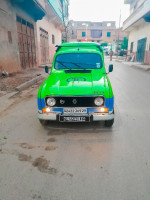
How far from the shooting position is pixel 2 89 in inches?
286

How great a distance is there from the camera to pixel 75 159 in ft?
9.20

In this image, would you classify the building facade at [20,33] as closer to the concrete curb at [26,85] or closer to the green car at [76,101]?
the concrete curb at [26,85]

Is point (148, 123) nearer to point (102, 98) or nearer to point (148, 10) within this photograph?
point (102, 98)

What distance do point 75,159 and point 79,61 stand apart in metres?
2.98

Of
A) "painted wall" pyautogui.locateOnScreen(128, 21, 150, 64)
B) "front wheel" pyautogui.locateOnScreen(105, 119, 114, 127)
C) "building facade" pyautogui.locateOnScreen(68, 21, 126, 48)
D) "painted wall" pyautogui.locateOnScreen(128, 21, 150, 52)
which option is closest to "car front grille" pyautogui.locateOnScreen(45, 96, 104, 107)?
"front wheel" pyautogui.locateOnScreen(105, 119, 114, 127)

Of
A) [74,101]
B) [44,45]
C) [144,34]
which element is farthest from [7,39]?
[144,34]

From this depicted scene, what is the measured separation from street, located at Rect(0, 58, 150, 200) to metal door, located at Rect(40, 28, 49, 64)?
15.5 metres

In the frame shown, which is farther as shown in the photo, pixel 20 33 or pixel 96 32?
pixel 96 32

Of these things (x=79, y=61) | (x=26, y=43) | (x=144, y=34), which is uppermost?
(x=144, y=34)

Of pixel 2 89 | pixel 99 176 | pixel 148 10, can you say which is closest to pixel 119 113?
pixel 99 176

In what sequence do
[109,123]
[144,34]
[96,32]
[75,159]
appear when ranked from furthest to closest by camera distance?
[96,32] < [144,34] < [109,123] < [75,159]

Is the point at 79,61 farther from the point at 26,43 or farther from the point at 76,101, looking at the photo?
the point at 26,43

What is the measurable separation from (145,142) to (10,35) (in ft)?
35.2

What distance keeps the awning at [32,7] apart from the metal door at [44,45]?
117 inches
